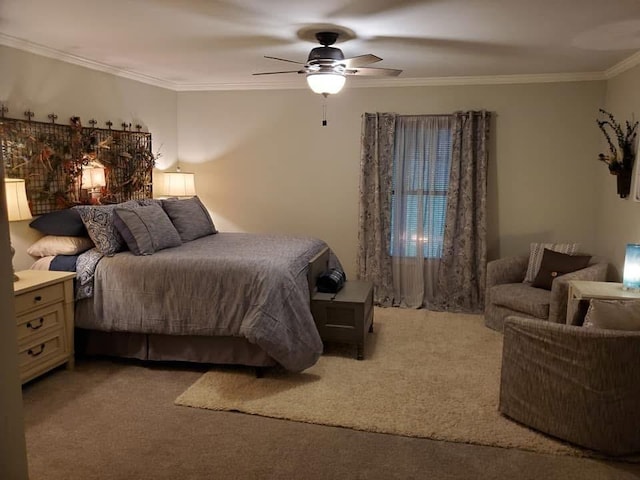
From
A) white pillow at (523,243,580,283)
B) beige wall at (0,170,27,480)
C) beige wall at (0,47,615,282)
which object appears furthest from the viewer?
beige wall at (0,47,615,282)

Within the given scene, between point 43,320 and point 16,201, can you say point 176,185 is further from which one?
point 43,320

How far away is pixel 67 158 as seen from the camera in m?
4.09

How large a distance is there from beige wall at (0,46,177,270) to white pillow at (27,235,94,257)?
9 centimetres

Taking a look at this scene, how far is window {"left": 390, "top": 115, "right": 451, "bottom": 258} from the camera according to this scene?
5.18 m

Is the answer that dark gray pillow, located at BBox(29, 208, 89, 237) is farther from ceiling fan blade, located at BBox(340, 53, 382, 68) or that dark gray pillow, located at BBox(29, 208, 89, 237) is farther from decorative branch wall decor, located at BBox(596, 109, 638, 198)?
decorative branch wall decor, located at BBox(596, 109, 638, 198)

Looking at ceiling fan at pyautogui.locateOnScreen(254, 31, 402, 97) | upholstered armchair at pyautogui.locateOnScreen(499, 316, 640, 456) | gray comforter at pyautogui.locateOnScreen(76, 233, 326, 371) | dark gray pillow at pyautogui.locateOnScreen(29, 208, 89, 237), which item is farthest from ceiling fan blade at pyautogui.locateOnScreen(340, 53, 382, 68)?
dark gray pillow at pyautogui.locateOnScreen(29, 208, 89, 237)

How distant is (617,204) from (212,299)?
3.61 metres

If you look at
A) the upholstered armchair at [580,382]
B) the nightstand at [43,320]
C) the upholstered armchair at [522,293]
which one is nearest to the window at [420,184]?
the upholstered armchair at [522,293]

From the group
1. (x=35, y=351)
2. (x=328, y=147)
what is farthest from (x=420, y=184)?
(x=35, y=351)

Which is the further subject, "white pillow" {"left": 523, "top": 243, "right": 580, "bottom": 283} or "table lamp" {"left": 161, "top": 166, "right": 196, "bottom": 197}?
"table lamp" {"left": 161, "top": 166, "right": 196, "bottom": 197}

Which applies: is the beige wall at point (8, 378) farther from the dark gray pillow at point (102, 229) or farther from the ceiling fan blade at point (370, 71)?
the ceiling fan blade at point (370, 71)

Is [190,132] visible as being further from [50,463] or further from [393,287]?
[50,463]

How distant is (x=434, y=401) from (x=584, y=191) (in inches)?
120

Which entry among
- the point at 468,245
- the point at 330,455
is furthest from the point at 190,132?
the point at 330,455
